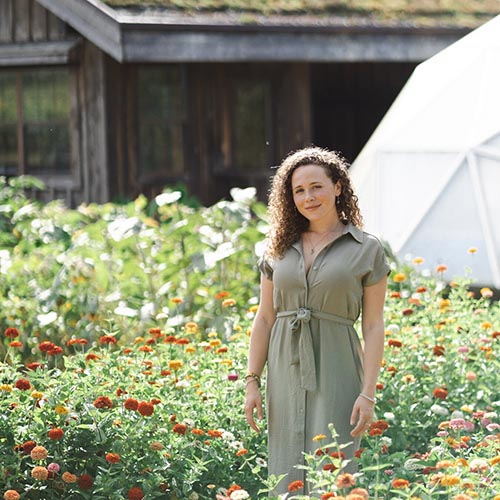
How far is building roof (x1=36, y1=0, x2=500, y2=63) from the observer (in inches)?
450

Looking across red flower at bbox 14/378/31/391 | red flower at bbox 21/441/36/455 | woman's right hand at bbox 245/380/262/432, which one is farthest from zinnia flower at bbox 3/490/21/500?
woman's right hand at bbox 245/380/262/432

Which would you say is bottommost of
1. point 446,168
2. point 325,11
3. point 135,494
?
point 135,494

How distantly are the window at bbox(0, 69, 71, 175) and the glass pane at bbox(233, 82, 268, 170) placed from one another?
6.08 feet

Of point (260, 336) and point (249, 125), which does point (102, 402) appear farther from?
point (249, 125)

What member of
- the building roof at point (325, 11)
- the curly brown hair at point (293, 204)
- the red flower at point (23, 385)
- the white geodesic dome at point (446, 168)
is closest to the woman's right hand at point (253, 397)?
the curly brown hair at point (293, 204)

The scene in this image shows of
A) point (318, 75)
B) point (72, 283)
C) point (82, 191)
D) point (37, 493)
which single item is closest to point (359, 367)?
point (37, 493)

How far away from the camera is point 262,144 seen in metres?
13.8

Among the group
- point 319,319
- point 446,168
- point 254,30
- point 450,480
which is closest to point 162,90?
point 254,30

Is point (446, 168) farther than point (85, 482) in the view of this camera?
Yes

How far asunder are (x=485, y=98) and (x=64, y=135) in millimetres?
6249

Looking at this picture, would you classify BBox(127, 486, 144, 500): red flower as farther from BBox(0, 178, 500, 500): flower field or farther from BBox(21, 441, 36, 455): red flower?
BBox(21, 441, 36, 455): red flower

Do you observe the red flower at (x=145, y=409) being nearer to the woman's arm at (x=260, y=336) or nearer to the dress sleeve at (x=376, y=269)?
the woman's arm at (x=260, y=336)

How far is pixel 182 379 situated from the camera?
518 centimetres

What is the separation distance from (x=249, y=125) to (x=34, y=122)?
2.33 meters
